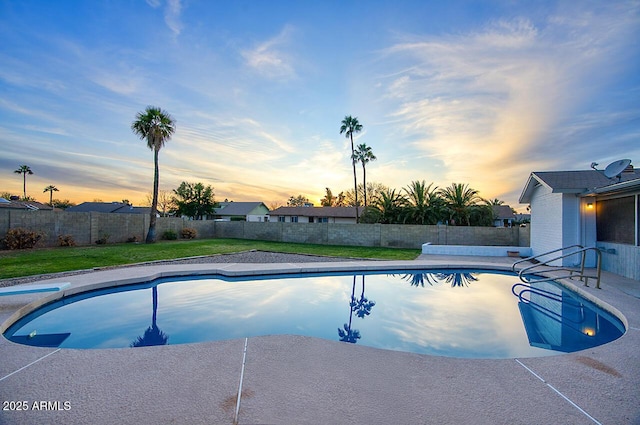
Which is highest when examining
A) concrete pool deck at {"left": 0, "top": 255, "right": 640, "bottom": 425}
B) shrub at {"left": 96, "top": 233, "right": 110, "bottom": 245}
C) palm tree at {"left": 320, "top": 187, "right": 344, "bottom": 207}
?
palm tree at {"left": 320, "top": 187, "right": 344, "bottom": 207}

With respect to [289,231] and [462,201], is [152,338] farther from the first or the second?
[462,201]

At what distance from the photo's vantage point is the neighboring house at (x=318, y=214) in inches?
1483

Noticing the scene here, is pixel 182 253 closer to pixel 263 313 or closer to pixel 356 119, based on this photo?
pixel 263 313

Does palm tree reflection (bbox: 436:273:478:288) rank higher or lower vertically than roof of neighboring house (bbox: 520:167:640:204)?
lower

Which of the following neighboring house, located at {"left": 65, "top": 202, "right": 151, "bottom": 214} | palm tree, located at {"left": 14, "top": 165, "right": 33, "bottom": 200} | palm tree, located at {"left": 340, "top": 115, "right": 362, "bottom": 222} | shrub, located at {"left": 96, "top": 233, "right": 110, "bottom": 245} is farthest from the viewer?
palm tree, located at {"left": 14, "top": 165, "right": 33, "bottom": 200}

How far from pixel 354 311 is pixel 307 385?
13.5 feet

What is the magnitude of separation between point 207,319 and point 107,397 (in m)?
3.63

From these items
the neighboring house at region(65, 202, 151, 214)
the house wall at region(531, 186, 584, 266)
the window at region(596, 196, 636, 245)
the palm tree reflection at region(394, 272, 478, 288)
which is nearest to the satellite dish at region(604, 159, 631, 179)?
the window at region(596, 196, 636, 245)

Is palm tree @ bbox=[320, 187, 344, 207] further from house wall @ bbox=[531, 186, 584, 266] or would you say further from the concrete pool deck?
the concrete pool deck

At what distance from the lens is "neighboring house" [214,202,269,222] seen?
151 ft

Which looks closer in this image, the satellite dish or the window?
the satellite dish

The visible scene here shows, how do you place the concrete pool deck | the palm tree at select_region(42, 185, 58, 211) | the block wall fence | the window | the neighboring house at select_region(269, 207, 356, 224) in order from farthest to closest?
the palm tree at select_region(42, 185, 58, 211) → the neighboring house at select_region(269, 207, 356, 224) → the block wall fence → the window → the concrete pool deck

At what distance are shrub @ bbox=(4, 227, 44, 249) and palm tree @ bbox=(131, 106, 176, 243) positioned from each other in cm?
513

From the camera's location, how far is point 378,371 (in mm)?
3137
